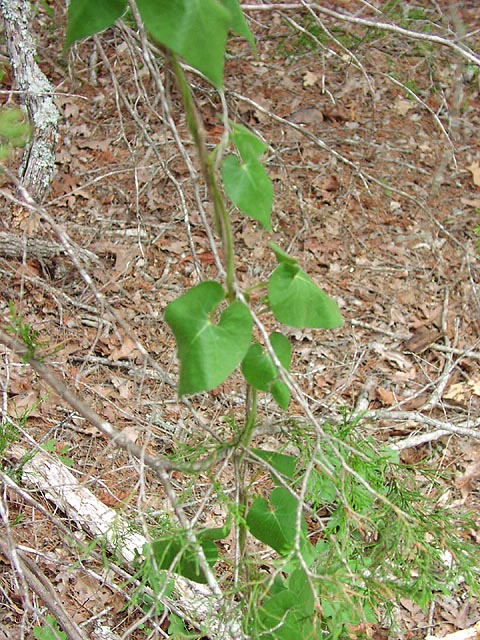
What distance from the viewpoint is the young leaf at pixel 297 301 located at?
2.98 feet

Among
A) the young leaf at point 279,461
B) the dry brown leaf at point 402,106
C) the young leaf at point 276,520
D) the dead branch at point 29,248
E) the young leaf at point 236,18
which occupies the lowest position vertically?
the dry brown leaf at point 402,106

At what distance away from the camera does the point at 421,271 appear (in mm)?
3252

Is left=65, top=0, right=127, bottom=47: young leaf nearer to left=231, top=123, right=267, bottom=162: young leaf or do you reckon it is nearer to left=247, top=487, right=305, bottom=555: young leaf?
left=231, top=123, right=267, bottom=162: young leaf

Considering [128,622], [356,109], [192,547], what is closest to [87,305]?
[128,622]

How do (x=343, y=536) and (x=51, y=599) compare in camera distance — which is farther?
(x=51, y=599)

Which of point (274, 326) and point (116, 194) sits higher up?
point (116, 194)

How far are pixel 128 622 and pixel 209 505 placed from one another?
474 millimetres

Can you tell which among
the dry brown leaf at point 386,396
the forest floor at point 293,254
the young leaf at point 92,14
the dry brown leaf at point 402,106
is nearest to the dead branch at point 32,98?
the forest floor at point 293,254

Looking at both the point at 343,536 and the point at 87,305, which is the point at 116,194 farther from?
the point at 343,536

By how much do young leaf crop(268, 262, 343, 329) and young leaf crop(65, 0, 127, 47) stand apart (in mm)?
420

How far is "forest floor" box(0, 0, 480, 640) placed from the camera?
226 cm

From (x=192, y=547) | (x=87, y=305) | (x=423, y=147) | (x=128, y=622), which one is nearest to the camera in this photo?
(x=192, y=547)

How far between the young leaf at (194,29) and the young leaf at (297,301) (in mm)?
303

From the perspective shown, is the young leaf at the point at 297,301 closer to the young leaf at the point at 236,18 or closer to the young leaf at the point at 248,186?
the young leaf at the point at 248,186
